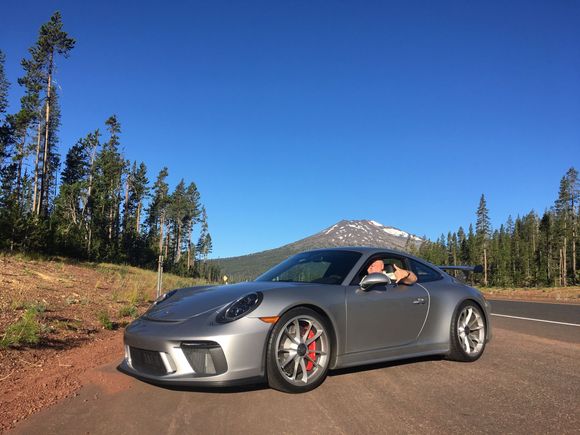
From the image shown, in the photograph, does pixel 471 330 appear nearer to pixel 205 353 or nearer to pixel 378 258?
pixel 378 258

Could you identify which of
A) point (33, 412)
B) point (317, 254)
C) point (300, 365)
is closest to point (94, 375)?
point (33, 412)

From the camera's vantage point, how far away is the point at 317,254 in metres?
5.55

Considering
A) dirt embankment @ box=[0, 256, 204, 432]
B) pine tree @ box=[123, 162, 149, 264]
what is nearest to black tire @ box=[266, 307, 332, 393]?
dirt embankment @ box=[0, 256, 204, 432]

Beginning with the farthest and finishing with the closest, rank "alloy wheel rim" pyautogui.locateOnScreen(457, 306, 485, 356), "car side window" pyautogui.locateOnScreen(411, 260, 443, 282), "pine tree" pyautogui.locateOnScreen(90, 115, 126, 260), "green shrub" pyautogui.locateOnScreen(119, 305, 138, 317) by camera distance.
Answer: "pine tree" pyautogui.locateOnScreen(90, 115, 126, 260) < "green shrub" pyautogui.locateOnScreen(119, 305, 138, 317) < "car side window" pyautogui.locateOnScreen(411, 260, 443, 282) < "alloy wheel rim" pyautogui.locateOnScreen(457, 306, 485, 356)

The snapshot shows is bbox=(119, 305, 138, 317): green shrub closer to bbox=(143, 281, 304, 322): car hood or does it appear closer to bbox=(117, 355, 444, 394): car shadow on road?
bbox=(143, 281, 304, 322): car hood

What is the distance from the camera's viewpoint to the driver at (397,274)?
504 cm

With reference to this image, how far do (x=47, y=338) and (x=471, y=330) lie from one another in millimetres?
5921

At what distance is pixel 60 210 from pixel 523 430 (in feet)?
200

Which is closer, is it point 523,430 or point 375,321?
point 523,430

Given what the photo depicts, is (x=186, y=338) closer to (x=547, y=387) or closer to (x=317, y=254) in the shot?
(x=317, y=254)

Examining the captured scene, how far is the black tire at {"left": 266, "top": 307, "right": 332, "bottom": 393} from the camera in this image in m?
3.78

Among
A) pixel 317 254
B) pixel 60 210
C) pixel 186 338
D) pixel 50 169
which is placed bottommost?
pixel 186 338

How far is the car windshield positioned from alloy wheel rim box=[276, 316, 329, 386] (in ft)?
2.33

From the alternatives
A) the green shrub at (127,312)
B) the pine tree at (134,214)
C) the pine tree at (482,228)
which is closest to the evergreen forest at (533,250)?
the pine tree at (482,228)
